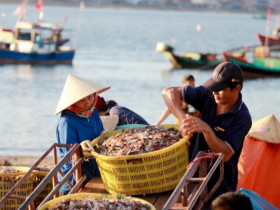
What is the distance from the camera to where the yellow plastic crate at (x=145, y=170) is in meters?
4.76

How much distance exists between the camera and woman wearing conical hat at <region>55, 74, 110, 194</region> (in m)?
5.55

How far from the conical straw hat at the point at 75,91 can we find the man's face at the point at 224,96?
3.38ft

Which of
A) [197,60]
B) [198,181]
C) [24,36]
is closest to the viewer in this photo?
[198,181]

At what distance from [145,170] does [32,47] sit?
1439 inches

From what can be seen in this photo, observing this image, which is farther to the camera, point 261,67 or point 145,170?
point 261,67

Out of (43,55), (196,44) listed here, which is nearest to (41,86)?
(43,55)

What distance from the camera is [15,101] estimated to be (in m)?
27.4

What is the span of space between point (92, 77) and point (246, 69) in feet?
25.6

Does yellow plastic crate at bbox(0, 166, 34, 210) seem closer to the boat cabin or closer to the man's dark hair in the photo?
the man's dark hair

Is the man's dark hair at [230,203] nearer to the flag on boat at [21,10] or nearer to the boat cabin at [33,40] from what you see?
the flag on boat at [21,10]

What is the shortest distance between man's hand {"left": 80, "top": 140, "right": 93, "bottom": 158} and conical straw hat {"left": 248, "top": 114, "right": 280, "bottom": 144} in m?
2.24

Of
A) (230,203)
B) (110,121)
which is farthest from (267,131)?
(230,203)

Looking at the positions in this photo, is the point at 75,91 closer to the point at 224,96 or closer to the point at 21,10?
the point at 224,96

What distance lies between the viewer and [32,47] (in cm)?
4066
